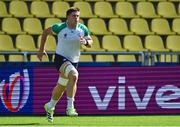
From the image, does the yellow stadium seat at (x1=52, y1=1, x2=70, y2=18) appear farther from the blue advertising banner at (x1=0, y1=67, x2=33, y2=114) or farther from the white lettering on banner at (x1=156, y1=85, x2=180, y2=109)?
the white lettering on banner at (x1=156, y1=85, x2=180, y2=109)

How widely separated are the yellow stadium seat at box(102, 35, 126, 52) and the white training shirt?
547 centimetres

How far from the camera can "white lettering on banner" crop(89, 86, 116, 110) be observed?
1105 centimetres

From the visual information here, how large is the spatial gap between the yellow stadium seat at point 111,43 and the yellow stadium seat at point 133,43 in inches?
8.0

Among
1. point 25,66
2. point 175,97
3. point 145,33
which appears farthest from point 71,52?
point 145,33

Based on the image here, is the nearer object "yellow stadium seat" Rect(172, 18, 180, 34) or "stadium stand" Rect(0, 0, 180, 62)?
"stadium stand" Rect(0, 0, 180, 62)

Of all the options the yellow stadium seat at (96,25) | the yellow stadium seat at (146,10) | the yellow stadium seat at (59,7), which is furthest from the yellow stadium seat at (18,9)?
the yellow stadium seat at (146,10)

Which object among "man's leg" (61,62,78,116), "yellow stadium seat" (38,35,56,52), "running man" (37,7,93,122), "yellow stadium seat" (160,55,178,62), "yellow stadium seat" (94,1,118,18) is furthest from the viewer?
"yellow stadium seat" (94,1,118,18)

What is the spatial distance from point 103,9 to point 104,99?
5.19 metres

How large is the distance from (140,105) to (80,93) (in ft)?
3.90

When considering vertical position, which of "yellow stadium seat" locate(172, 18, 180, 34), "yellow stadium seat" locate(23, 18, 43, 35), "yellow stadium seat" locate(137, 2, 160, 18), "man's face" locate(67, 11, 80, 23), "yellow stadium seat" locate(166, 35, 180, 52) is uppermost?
"man's face" locate(67, 11, 80, 23)

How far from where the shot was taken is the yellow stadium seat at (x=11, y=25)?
47.7 feet

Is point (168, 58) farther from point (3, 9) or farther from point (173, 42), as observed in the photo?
point (3, 9)

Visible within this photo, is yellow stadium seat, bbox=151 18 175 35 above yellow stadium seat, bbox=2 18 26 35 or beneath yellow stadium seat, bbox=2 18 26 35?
beneath

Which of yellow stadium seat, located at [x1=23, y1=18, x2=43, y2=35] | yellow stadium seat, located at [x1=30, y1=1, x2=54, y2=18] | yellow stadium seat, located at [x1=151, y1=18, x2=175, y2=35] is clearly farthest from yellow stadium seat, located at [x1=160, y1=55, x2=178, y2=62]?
yellow stadium seat, located at [x1=30, y1=1, x2=54, y2=18]
